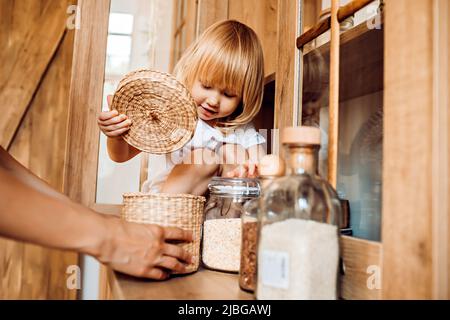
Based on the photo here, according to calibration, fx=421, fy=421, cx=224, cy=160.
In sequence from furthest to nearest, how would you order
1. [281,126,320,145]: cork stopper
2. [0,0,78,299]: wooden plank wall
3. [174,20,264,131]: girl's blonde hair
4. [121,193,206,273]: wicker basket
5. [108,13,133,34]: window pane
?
[0,0,78,299]: wooden plank wall, [108,13,133,34]: window pane, [174,20,264,131]: girl's blonde hair, [121,193,206,273]: wicker basket, [281,126,320,145]: cork stopper

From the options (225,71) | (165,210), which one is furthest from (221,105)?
(165,210)

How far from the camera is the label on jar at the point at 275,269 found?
0.59 metres

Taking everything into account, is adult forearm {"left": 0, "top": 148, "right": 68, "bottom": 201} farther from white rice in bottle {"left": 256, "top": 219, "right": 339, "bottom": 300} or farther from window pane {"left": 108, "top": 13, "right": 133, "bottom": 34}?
window pane {"left": 108, "top": 13, "right": 133, "bottom": 34}

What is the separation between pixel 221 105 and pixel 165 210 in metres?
0.63

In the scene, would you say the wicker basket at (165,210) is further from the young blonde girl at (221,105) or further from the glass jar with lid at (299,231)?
the young blonde girl at (221,105)

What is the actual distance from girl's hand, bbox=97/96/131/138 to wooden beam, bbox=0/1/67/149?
171 centimetres

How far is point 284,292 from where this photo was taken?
596 millimetres

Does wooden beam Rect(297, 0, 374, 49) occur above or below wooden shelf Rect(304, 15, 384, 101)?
above

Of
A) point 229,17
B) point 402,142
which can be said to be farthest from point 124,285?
point 229,17

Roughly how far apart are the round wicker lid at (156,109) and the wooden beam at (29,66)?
173 cm

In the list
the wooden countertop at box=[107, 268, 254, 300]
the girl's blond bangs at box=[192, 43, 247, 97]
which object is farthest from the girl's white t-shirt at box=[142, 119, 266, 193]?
the wooden countertop at box=[107, 268, 254, 300]

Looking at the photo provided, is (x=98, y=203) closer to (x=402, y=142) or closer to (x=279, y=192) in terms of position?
(x=279, y=192)

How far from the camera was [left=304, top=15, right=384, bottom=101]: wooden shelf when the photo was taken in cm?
79

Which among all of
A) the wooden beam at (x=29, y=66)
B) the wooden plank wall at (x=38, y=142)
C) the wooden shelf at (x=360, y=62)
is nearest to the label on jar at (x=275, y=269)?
the wooden shelf at (x=360, y=62)
